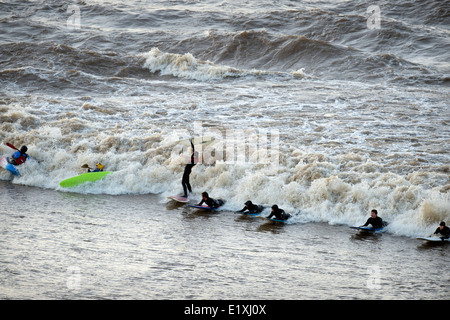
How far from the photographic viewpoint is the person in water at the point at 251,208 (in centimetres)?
1123

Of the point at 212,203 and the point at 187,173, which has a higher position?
the point at 187,173

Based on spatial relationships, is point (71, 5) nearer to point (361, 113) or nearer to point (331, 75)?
point (331, 75)

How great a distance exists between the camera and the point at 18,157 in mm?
14180

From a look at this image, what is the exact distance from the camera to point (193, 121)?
56.9 ft

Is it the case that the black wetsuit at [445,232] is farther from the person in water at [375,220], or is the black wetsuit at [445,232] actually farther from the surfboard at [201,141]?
the surfboard at [201,141]

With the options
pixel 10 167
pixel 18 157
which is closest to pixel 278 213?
pixel 10 167

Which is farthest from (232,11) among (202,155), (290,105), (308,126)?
(202,155)

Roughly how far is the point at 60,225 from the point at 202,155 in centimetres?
511

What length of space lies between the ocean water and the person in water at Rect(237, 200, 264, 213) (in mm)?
269

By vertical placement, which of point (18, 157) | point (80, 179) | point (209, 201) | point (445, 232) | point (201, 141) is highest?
point (201, 141)

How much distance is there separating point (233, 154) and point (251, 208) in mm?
3076

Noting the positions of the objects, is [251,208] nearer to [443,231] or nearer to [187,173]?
[187,173]

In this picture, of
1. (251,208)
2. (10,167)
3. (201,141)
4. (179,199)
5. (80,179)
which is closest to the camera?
(251,208)

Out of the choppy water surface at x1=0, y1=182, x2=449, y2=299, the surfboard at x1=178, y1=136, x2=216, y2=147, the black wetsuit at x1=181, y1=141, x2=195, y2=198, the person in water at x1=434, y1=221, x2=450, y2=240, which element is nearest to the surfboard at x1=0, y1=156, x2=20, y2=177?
the choppy water surface at x1=0, y1=182, x2=449, y2=299
